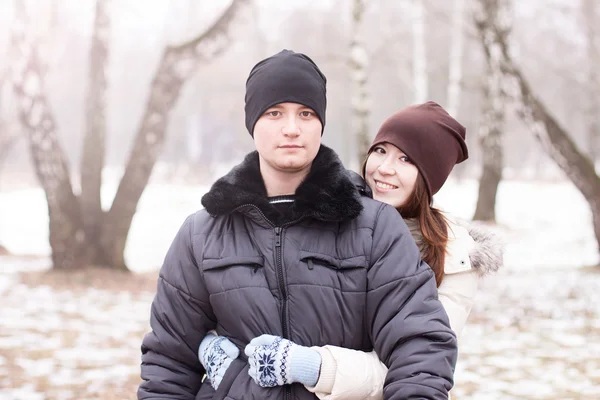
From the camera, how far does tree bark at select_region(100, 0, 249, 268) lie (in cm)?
878

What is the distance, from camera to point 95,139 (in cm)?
930

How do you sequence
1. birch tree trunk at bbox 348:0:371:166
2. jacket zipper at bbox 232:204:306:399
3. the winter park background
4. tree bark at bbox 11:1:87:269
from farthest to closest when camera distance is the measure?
birch tree trunk at bbox 348:0:371:166
tree bark at bbox 11:1:87:269
the winter park background
jacket zipper at bbox 232:204:306:399

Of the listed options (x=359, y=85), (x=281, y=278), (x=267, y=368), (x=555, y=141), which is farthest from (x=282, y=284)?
(x=359, y=85)

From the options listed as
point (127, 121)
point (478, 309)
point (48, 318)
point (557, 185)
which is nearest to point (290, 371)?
point (48, 318)

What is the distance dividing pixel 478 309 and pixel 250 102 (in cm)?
585

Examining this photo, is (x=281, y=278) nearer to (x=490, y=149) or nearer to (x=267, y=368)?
(x=267, y=368)

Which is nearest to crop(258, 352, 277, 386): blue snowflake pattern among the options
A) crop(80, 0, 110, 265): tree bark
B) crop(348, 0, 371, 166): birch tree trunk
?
crop(80, 0, 110, 265): tree bark

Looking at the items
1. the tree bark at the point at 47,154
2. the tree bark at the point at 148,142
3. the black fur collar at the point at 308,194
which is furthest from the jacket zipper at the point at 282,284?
the tree bark at the point at 47,154

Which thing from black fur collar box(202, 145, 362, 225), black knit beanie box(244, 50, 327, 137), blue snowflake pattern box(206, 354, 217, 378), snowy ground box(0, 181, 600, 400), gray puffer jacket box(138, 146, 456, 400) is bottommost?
snowy ground box(0, 181, 600, 400)

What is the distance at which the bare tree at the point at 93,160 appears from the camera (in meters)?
8.61

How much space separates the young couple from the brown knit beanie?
0.38m

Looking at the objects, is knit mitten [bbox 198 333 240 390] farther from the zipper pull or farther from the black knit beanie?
the black knit beanie

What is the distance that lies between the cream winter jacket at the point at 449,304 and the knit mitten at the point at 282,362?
0.03 meters

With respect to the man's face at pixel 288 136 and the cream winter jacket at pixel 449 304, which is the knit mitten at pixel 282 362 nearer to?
the cream winter jacket at pixel 449 304
